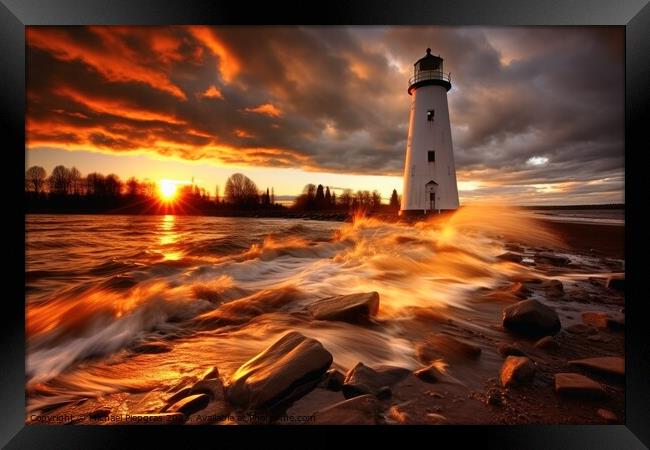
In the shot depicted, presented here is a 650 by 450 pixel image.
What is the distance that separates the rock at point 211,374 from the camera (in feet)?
6.04

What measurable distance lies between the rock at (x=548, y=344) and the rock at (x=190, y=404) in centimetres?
266

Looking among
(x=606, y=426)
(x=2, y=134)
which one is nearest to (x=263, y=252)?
(x=2, y=134)

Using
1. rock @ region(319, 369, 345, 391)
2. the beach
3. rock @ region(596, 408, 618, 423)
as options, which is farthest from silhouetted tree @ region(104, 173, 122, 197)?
rock @ region(596, 408, 618, 423)

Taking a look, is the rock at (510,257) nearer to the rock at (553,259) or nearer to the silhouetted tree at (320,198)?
the rock at (553,259)

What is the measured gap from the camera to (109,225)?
337 cm

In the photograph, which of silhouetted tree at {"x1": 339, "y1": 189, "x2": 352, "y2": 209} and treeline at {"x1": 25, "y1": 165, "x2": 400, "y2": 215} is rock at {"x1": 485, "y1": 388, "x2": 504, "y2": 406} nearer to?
treeline at {"x1": 25, "y1": 165, "x2": 400, "y2": 215}

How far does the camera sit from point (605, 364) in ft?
6.10

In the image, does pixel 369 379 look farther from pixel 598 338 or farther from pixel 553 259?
pixel 553 259

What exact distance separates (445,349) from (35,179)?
148 inches

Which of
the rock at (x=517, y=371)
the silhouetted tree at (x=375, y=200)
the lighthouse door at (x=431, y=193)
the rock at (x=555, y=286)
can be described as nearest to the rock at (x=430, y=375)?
the rock at (x=517, y=371)

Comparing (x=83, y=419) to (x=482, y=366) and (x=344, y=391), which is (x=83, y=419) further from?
(x=482, y=366)

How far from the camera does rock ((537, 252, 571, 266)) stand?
4.07m

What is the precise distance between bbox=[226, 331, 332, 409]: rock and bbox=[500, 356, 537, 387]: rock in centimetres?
126

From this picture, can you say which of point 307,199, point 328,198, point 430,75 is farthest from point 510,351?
point 430,75
